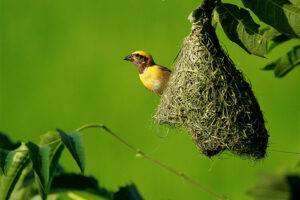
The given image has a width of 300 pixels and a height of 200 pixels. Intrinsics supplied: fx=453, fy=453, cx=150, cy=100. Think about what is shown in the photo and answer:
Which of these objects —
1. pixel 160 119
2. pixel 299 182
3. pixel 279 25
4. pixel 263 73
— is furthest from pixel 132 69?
pixel 299 182

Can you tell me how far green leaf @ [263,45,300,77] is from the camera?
6.43ft

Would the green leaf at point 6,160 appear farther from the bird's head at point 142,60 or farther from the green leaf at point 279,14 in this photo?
the bird's head at point 142,60

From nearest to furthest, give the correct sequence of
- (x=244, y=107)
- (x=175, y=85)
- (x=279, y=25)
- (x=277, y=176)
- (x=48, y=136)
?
(x=277, y=176) → (x=279, y=25) → (x=48, y=136) → (x=244, y=107) → (x=175, y=85)

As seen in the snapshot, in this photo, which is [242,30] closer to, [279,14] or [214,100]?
[279,14]

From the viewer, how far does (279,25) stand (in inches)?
60.1

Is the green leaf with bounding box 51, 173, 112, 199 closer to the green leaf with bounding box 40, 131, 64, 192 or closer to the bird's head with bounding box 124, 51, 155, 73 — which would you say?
the green leaf with bounding box 40, 131, 64, 192

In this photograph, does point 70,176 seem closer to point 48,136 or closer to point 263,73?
point 48,136

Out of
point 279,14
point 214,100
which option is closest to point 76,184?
point 214,100

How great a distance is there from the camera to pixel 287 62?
2016 mm

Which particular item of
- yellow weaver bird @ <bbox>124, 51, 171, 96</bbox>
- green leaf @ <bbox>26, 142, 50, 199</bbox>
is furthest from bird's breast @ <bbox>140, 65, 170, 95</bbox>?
green leaf @ <bbox>26, 142, 50, 199</bbox>

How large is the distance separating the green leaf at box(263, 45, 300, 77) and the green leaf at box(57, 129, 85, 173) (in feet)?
3.15

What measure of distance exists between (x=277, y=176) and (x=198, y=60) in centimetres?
156

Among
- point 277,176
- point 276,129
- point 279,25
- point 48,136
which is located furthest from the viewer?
point 276,129

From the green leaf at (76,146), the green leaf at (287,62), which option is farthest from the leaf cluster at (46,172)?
the green leaf at (287,62)
